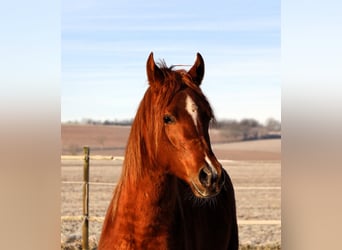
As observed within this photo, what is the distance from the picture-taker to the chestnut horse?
207 centimetres

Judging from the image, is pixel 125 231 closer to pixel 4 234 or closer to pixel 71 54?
pixel 4 234

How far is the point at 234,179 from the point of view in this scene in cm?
1077

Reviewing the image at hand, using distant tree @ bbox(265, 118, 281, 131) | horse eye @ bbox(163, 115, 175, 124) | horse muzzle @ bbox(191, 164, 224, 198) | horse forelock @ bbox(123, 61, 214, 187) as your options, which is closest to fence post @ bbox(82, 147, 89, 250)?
distant tree @ bbox(265, 118, 281, 131)

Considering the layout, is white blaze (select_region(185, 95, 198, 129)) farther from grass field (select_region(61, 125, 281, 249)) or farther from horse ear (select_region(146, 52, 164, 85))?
grass field (select_region(61, 125, 281, 249))

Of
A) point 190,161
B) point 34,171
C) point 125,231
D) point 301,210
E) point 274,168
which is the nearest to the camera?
point 34,171

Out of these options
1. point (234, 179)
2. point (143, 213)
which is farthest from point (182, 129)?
point (234, 179)

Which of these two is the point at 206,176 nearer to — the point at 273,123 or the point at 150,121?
the point at 150,121

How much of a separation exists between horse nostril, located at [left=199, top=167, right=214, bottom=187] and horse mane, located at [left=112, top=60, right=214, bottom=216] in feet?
0.88

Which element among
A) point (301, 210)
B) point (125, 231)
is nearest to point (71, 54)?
point (125, 231)

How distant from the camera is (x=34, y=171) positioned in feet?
5.71

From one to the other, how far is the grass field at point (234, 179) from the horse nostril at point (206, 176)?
2.18m

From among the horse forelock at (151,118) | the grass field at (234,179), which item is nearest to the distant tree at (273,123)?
the grass field at (234,179)

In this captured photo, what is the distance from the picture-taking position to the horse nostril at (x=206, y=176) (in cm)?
200

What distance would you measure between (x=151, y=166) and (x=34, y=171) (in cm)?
65
